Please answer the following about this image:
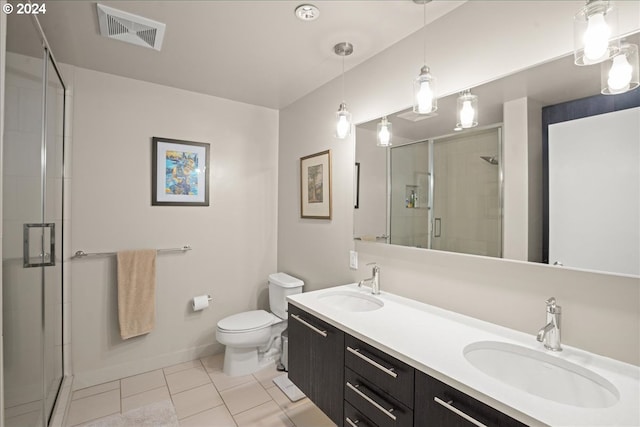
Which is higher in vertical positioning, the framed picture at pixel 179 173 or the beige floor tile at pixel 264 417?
the framed picture at pixel 179 173

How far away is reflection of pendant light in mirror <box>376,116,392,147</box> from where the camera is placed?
201 cm

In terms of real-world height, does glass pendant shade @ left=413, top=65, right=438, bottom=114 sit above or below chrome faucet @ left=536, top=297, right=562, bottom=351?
above

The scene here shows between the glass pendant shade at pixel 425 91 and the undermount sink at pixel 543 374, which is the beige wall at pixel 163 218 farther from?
the undermount sink at pixel 543 374

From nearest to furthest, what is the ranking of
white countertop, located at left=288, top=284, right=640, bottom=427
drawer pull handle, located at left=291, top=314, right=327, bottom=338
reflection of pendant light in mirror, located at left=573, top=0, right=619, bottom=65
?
white countertop, located at left=288, top=284, right=640, bottom=427
reflection of pendant light in mirror, located at left=573, top=0, right=619, bottom=65
drawer pull handle, located at left=291, top=314, right=327, bottom=338

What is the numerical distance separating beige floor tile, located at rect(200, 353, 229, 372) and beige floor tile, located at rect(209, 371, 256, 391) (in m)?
0.08

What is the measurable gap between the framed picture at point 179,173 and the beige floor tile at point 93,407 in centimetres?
149

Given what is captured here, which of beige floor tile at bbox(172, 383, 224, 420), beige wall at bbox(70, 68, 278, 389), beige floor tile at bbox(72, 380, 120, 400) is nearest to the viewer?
beige floor tile at bbox(172, 383, 224, 420)

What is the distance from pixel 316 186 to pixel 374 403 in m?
1.73

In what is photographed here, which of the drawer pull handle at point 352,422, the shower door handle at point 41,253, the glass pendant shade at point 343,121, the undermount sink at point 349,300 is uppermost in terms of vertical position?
the glass pendant shade at point 343,121

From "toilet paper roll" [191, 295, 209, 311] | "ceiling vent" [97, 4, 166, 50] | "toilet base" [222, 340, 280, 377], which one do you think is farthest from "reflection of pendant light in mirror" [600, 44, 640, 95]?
"toilet paper roll" [191, 295, 209, 311]

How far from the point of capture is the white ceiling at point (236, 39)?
1642mm

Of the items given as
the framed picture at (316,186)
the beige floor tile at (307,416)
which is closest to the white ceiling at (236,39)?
the framed picture at (316,186)

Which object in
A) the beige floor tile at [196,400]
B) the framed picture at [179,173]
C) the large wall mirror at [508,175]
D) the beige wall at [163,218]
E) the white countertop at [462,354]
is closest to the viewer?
the white countertop at [462,354]

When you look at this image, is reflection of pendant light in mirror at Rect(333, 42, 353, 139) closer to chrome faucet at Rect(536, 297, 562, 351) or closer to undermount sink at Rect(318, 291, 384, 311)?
undermount sink at Rect(318, 291, 384, 311)
